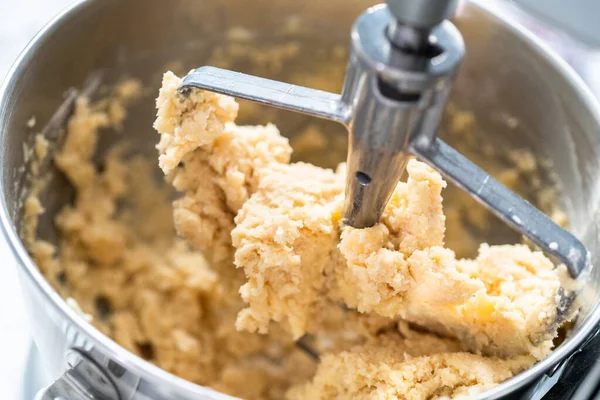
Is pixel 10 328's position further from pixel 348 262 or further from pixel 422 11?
pixel 422 11

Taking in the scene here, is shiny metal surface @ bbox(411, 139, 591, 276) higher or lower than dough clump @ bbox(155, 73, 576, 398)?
higher

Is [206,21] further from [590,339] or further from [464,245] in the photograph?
[590,339]

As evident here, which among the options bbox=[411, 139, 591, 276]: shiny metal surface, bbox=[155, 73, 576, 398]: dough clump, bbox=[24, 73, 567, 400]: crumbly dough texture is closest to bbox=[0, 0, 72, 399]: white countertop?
bbox=[24, 73, 567, 400]: crumbly dough texture

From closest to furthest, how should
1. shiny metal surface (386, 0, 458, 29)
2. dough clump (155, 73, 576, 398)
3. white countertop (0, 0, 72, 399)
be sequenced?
1. shiny metal surface (386, 0, 458, 29)
2. dough clump (155, 73, 576, 398)
3. white countertop (0, 0, 72, 399)

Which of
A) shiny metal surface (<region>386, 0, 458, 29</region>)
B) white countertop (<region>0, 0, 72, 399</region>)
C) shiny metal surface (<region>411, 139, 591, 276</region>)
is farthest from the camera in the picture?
white countertop (<region>0, 0, 72, 399</region>)

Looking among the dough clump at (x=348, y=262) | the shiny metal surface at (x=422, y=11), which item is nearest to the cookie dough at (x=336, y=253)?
the dough clump at (x=348, y=262)

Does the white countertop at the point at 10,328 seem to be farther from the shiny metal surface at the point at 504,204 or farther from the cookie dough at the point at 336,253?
the shiny metal surface at the point at 504,204

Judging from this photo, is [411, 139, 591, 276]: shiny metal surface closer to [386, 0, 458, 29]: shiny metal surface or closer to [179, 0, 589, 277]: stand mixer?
[179, 0, 589, 277]: stand mixer

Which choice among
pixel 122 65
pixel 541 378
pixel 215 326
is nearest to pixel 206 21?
pixel 122 65
